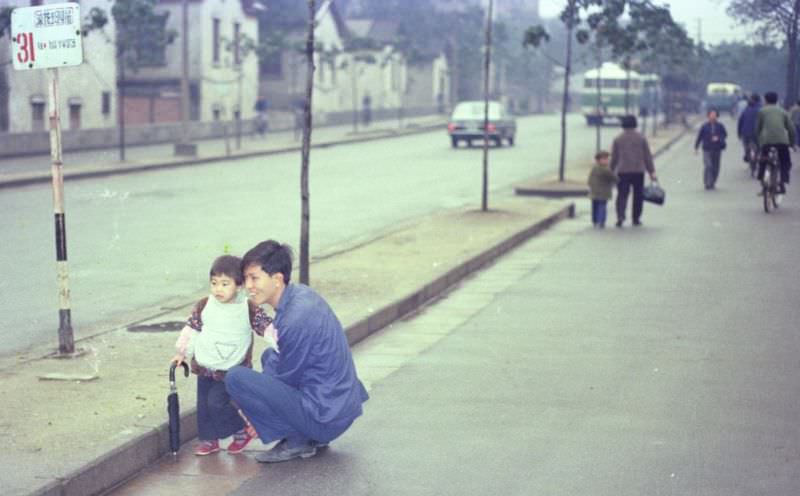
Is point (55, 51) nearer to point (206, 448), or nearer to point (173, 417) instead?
point (173, 417)

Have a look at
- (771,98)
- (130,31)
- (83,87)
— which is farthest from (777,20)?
(83,87)

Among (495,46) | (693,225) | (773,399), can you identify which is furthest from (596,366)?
(495,46)

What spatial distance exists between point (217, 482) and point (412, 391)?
230cm

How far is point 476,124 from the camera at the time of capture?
4738 centimetres

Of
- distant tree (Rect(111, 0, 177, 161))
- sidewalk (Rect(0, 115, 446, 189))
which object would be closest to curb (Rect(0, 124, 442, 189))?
Answer: sidewalk (Rect(0, 115, 446, 189))

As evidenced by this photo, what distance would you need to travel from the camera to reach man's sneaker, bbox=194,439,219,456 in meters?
7.11

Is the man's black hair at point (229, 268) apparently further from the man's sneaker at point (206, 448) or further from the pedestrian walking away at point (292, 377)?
the man's sneaker at point (206, 448)

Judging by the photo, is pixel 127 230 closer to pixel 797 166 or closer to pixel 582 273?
pixel 582 273

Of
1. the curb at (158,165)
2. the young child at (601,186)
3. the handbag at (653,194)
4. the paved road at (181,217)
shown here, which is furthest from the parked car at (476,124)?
the young child at (601,186)

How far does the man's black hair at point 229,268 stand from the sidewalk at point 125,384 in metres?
0.83

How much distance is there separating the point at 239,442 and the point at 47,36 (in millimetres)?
3458

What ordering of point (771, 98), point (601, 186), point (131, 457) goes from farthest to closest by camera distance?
1. point (771, 98)
2. point (601, 186)
3. point (131, 457)

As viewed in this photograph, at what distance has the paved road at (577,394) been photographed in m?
6.59

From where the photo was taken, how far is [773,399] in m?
8.39
